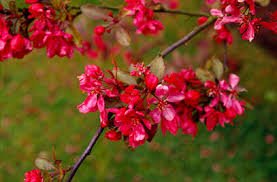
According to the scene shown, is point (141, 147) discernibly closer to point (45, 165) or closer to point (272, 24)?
point (45, 165)

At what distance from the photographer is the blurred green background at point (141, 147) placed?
10.6ft

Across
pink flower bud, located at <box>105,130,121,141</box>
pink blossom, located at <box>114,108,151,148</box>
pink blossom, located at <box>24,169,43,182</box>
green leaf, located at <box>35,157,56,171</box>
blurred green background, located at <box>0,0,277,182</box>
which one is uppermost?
pink blossom, located at <box>114,108,151,148</box>

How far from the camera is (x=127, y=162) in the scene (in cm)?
333

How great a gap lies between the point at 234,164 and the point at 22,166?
1.42m

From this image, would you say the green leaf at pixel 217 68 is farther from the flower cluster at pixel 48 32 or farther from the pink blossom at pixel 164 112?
the flower cluster at pixel 48 32

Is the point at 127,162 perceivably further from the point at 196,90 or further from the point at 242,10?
the point at 242,10

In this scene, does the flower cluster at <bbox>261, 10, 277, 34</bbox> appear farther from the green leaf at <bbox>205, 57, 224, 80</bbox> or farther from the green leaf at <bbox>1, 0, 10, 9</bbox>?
the green leaf at <bbox>1, 0, 10, 9</bbox>

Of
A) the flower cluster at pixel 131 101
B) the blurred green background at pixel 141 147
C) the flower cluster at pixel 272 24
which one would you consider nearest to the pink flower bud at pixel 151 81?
the flower cluster at pixel 131 101

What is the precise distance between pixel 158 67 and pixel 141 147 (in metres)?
2.36

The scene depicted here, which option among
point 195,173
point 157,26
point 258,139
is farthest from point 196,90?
point 258,139

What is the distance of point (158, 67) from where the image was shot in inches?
45.1

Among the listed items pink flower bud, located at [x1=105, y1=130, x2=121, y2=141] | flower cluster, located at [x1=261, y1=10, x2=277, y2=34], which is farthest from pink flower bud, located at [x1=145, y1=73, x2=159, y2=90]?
flower cluster, located at [x1=261, y1=10, x2=277, y2=34]

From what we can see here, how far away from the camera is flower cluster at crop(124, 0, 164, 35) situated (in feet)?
4.38

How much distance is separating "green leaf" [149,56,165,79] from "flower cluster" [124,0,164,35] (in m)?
0.24
